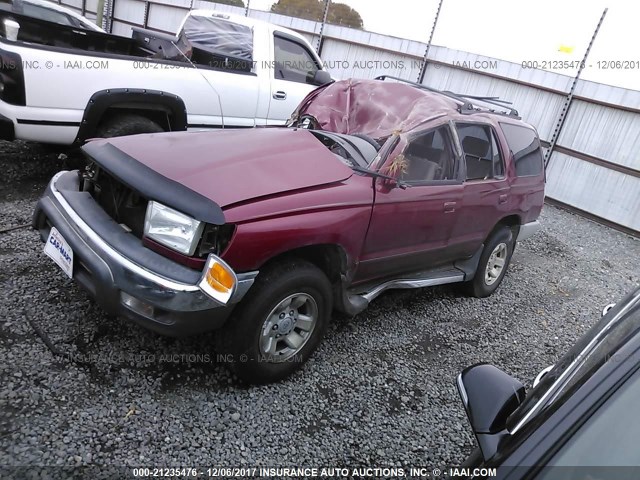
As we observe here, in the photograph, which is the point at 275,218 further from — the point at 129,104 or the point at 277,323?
the point at 129,104

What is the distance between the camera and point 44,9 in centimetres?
702

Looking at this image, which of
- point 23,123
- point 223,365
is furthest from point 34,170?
point 223,365

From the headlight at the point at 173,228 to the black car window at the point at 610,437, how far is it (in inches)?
69.8

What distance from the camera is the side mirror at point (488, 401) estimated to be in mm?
1497

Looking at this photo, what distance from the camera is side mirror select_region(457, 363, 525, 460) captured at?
1497 millimetres

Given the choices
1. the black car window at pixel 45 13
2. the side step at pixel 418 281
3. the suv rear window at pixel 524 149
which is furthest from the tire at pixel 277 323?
the black car window at pixel 45 13

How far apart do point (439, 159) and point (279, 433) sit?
7.57 ft

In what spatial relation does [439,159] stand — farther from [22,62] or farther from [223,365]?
[22,62]

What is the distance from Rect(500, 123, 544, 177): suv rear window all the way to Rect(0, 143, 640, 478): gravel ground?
5.23 ft

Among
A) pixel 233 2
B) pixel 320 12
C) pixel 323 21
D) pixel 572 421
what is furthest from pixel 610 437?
pixel 233 2

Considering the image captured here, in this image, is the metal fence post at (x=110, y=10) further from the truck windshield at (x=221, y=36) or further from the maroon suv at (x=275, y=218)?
the maroon suv at (x=275, y=218)

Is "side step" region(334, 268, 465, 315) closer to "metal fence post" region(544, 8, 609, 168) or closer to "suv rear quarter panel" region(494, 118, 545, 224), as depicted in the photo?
"suv rear quarter panel" region(494, 118, 545, 224)

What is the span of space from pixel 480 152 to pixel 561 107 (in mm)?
6374

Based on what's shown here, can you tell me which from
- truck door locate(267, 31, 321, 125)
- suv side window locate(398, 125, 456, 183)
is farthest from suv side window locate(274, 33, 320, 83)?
suv side window locate(398, 125, 456, 183)
